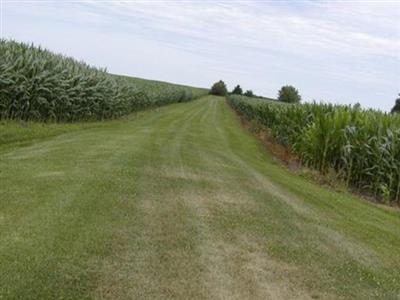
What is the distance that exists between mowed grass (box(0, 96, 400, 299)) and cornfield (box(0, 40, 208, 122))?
20.1 feet

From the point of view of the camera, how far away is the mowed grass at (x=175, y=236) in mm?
4941

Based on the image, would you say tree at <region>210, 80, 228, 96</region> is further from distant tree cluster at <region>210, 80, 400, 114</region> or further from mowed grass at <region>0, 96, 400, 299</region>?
mowed grass at <region>0, 96, 400, 299</region>

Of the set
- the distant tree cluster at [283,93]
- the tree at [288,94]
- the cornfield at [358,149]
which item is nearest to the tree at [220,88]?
the distant tree cluster at [283,93]

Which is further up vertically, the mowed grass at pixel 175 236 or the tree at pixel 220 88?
the tree at pixel 220 88

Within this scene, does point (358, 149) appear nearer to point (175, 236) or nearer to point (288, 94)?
point (175, 236)

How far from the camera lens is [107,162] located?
430 inches

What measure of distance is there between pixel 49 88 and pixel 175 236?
1345 centimetres

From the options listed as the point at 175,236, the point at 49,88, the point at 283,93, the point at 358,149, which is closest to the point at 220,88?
the point at 283,93

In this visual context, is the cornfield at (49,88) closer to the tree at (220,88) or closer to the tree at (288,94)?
the tree at (288,94)

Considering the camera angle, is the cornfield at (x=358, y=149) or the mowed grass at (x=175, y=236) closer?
the mowed grass at (x=175, y=236)

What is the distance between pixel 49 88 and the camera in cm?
1856

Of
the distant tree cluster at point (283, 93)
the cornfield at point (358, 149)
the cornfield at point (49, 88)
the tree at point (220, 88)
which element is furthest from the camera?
the tree at point (220, 88)

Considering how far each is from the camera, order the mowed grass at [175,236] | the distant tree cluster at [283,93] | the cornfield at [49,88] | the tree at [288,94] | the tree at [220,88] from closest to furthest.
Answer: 1. the mowed grass at [175,236]
2. the cornfield at [49,88]
3. the distant tree cluster at [283,93]
4. the tree at [288,94]
5. the tree at [220,88]

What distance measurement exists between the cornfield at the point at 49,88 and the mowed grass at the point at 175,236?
6137mm
